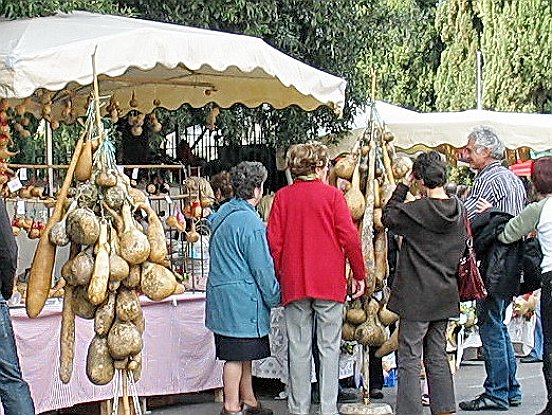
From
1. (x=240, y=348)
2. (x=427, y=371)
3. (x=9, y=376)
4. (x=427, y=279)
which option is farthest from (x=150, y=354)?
(x=427, y=279)

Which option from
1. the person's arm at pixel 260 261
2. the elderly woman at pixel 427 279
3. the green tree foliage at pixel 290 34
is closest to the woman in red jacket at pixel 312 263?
the person's arm at pixel 260 261

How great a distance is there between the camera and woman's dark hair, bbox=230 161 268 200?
6508 millimetres

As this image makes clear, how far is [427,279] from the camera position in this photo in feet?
20.5

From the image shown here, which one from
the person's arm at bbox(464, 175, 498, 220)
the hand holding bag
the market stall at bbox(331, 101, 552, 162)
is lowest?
the hand holding bag

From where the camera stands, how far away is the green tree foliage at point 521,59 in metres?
20.7

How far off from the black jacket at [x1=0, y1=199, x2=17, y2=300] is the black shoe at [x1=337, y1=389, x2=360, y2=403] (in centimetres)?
294

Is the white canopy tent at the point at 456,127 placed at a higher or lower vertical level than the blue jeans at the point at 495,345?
higher

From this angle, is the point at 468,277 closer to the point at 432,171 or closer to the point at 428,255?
the point at 428,255

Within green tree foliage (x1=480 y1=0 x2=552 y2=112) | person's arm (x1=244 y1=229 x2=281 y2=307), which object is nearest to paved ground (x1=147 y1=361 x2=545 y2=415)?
person's arm (x1=244 y1=229 x2=281 y2=307)

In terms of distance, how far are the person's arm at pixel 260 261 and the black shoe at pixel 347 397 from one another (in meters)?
1.42

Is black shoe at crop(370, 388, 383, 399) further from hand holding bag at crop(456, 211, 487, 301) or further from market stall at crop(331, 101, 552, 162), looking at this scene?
market stall at crop(331, 101, 552, 162)

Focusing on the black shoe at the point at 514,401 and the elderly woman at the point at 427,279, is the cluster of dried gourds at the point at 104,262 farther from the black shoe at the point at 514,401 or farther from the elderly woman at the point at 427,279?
the black shoe at the point at 514,401

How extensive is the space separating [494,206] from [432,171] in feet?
3.27

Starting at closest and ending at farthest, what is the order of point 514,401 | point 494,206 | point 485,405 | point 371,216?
point 371,216 < point 494,206 < point 485,405 < point 514,401
